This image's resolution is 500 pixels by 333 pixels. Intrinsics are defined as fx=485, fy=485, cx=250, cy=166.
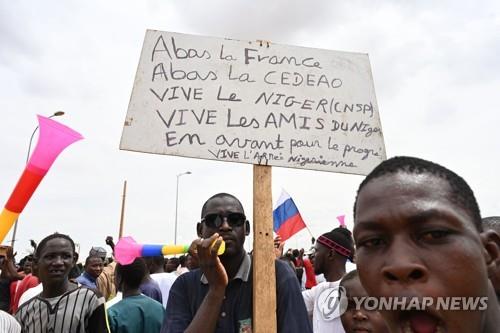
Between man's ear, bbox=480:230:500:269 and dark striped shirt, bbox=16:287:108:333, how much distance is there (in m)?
2.48

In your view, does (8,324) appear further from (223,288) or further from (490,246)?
(490,246)

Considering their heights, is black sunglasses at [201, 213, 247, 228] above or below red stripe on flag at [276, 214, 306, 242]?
below

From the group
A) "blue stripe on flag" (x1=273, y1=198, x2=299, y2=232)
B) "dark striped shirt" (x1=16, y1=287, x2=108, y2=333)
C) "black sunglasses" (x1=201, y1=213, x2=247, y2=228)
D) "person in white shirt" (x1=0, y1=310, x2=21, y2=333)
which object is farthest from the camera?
"blue stripe on flag" (x1=273, y1=198, x2=299, y2=232)

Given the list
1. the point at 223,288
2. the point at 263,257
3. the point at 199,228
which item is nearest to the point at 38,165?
the point at 199,228

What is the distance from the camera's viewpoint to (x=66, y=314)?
298 cm

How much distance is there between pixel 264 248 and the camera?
2.46m

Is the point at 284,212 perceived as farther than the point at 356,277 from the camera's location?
Yes

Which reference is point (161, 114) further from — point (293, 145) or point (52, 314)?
point (52, 314)

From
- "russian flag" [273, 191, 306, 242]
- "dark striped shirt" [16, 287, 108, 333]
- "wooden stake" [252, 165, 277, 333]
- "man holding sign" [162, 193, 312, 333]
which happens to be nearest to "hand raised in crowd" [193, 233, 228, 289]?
"man holding sign" [162, 193, 312, 333]

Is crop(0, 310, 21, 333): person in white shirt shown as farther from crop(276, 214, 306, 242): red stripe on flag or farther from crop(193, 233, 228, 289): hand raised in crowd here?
crop(276, 214, 306, 242): red stripe on flag

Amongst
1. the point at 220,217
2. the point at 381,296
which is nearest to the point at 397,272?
the point at 381,296

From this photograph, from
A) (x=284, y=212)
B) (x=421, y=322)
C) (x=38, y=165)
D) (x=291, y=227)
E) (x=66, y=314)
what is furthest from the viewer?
(x=284, y=212)

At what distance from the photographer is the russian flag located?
26.3 feet

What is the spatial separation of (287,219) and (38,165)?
6.33 metres
